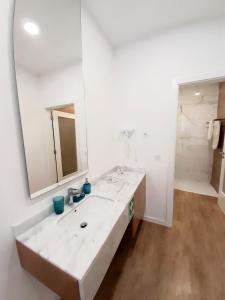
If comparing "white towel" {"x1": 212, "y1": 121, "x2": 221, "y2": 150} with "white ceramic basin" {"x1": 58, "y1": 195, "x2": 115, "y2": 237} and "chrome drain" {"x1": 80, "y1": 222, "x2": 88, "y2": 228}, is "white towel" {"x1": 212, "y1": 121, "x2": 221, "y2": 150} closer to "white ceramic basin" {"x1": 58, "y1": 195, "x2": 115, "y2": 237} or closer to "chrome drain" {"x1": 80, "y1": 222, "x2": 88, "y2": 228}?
"white ceramic basin" {"x1": 58, "y1": 195, "x2": 115, "y2": 237}

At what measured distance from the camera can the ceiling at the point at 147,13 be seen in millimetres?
1380

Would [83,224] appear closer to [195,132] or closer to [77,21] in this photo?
[77,21]

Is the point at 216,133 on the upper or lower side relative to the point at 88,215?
upper

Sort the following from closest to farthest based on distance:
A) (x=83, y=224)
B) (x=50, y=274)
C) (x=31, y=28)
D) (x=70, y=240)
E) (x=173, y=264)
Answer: (x=50, y=274)
(x=70, y=240)
(x=31, y=28)
(x=83, y=224)
(x=173, y=264)

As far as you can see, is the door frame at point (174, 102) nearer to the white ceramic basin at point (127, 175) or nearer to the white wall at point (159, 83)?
the white wall at point (159, 83)

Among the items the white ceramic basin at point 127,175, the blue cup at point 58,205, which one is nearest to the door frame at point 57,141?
the blue cup at point 58,205

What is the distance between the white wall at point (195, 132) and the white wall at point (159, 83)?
1.78 metres

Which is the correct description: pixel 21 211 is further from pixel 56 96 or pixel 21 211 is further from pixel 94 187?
pixel 56 96

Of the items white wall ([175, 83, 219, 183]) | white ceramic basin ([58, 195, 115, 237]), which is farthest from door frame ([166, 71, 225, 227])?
white wall ([175, 83, 219, 183])

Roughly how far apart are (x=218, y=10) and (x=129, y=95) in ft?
4.24

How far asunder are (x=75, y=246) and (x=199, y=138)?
3849 mm

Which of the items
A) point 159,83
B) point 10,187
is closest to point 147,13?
point 159,83

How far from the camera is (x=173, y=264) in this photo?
58.6 inches

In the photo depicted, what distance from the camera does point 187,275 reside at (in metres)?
1.37
